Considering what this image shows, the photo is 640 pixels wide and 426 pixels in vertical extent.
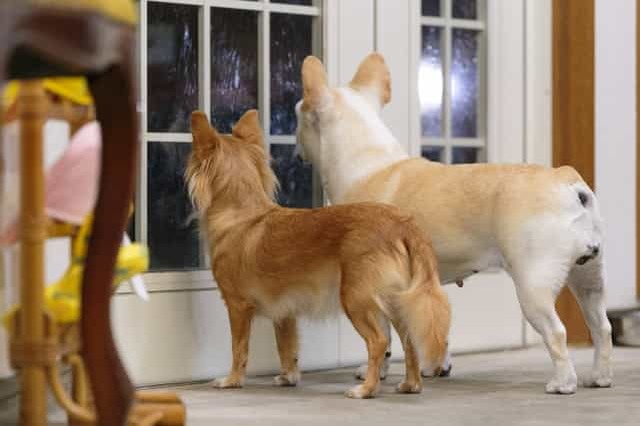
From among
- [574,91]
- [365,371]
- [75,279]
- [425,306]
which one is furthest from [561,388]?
[75,279]

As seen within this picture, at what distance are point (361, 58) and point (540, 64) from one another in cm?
75

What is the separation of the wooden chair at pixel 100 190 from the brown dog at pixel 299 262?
1349 mm

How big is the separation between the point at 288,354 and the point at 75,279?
1.47 meters

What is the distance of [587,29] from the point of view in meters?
4.20

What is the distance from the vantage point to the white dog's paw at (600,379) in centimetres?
321

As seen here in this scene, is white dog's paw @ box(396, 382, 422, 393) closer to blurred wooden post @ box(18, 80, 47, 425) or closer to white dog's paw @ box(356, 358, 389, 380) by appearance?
white dog's paw @ box(356, 358, 389, 380)

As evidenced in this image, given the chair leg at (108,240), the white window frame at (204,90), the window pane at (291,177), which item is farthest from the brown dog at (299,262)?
the chair leg at (108,240)

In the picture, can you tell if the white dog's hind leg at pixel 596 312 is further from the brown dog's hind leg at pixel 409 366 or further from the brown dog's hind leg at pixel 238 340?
the brown dog's hind leg at pixel 238 340

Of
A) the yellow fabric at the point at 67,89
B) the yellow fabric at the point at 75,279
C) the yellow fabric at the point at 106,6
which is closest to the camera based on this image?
the yellow fabric at the point at 106,6

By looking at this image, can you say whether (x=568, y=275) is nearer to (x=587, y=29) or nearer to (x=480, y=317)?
(x=480, y=317)

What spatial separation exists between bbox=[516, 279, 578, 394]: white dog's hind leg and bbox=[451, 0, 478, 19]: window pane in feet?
3.95

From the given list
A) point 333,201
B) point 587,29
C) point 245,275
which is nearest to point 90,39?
point 245,275

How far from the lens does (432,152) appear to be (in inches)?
154

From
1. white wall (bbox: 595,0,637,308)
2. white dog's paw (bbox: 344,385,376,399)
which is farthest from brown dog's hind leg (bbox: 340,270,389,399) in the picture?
white wall (bbox: 595,0,637,308)
